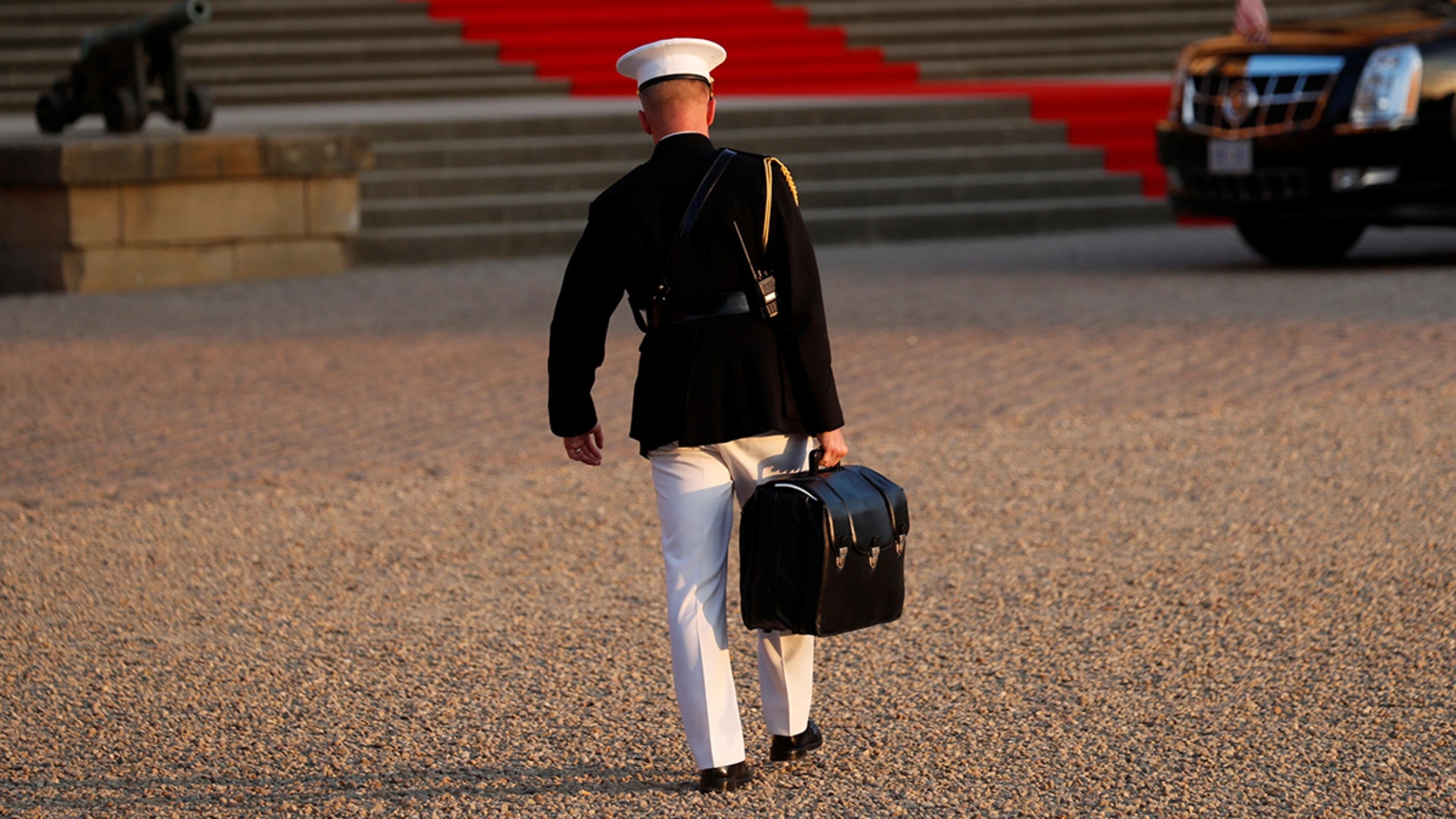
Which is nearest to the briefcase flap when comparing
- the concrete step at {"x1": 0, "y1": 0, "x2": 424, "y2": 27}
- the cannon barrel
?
the cannon barrel

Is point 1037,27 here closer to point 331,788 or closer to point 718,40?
point 718,40

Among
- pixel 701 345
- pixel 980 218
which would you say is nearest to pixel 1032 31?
pixel 980 218

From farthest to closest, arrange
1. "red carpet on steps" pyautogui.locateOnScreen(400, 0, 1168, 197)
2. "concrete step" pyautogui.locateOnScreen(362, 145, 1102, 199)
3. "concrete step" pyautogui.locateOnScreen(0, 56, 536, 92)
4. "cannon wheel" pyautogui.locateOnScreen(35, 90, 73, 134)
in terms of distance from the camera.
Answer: "red carpet on steps" pyautogui.locateOnScreen(400, 0, 1168, 197)
"concrete step" pyautogui.locateOnScreen(0, 56, 536, 92)
"concrete step" pyautogui.locateOnScreen(362, 145, 1102, 199)
"cannon wheel" pyautogui.locateOnScreen(35, 90, 73, 134)

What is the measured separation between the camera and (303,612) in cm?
499

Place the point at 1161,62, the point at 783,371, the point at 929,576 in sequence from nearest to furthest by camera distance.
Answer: the point at 783,371
the point at 929,576
the point at 1161,62

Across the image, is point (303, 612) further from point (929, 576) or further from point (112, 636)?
point (929, 576)

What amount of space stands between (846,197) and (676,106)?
1069 centimetres

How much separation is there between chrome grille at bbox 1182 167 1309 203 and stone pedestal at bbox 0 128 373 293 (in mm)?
5189

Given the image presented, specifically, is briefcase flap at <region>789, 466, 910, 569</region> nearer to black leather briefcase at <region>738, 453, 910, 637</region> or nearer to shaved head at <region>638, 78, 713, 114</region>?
black leather briefcase at <region>738, 453, 910, 637</region>

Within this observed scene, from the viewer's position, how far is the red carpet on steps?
17.3 m

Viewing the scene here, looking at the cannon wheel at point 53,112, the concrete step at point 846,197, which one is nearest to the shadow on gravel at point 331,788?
the concrete step at point 846,197

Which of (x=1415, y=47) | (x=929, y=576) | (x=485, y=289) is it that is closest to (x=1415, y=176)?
(x=1415, y=47)

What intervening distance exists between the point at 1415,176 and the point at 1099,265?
6.89ft

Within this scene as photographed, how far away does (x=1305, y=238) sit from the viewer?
12258 mm
